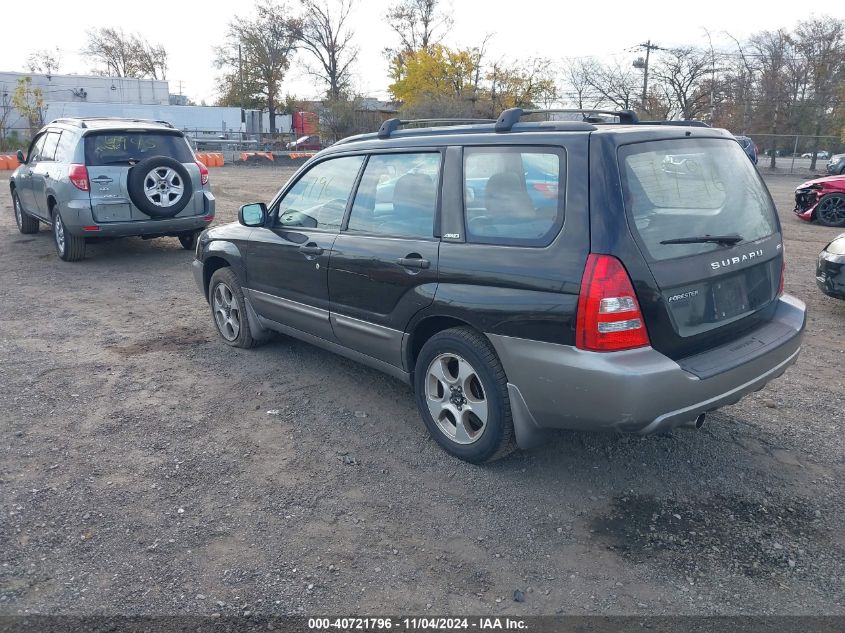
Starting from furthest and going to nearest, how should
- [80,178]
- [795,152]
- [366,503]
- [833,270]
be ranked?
[795,152]
[80,178]
[833,270]
[366,503]

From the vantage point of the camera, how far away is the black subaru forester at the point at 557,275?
3.12 meters

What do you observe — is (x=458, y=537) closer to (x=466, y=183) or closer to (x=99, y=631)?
(x=99, y=631)

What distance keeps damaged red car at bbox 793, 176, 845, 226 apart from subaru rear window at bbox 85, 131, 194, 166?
11.9m

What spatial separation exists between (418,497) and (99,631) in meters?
1.56

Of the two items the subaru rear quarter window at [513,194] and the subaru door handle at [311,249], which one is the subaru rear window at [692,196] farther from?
the subaru door handle at [311,249]

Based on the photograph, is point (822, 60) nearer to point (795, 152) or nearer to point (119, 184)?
point (795, 152)

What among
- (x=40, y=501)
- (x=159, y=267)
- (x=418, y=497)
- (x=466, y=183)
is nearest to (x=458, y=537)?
(x=418, y=497)

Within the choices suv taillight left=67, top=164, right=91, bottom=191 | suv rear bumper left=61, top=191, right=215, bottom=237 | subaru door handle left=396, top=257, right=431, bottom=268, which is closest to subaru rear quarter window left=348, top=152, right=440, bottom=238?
subaru door handle left=396, top=257, right=431, bottom=268

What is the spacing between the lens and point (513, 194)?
11.6ft

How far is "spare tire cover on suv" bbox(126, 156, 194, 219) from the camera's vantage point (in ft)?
28.8

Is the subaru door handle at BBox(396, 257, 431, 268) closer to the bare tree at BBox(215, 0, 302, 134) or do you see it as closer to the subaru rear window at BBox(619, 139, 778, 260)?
the subaru rear window at BBox(619, 139, 778, 260)

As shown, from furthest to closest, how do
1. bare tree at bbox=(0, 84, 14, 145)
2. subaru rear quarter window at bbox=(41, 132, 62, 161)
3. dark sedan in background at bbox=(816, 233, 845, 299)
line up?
bare tree at bbox=(0, 84, 14, 145), subaru rear quarter window at bbox=(41, 132, 62, 161), dark sedan in background at bbox=(816, 233, 845, 299)

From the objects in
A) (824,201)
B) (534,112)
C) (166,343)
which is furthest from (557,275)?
(824,201)

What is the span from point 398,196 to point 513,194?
2.88 feet
